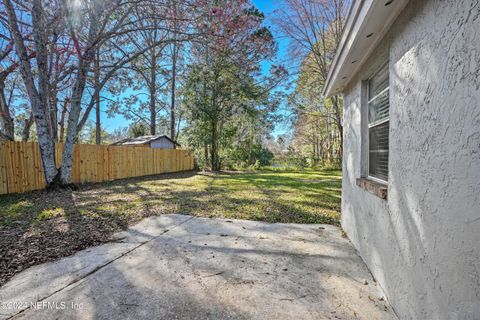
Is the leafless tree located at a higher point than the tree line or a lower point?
higher

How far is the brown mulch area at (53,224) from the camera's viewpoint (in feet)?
8.30

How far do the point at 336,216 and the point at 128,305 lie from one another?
3672mm

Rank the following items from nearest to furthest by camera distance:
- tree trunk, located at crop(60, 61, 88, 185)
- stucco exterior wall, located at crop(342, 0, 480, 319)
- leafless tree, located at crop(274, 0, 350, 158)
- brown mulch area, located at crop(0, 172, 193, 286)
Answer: stucco exterior wall, located at crop(342, 0, 480, 319) < brown mulch area, located at crop(0, 172, 193, 286) < tree trunk, located at crop(60, 61, 88, 185) < leafless tree, located at crop(274, 0, 350, 158)

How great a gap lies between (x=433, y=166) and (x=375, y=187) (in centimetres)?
89

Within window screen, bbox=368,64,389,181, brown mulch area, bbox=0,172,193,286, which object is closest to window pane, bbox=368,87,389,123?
window screen, bbox=368,64,389,181

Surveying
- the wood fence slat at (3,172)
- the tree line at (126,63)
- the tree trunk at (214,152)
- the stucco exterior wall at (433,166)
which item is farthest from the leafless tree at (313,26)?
the wood fence slat at (3,172)

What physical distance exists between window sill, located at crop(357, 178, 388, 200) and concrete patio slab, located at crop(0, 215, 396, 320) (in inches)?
32.3

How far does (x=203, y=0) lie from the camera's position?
5633 millimetres

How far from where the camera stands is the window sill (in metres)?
1.92

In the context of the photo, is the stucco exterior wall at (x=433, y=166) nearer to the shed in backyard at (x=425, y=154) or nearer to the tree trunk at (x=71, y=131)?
the shed in backyard at (x=425, y=154)

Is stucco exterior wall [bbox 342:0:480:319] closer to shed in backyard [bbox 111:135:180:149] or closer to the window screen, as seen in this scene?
the window screen

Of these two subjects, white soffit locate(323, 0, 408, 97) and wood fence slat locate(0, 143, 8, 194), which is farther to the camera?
wood fence slat locate(0, 143, 8, 194)

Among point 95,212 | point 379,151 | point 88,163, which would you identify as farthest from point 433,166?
point 88,163

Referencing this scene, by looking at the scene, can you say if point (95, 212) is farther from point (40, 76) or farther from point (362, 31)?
point (362, 31)
